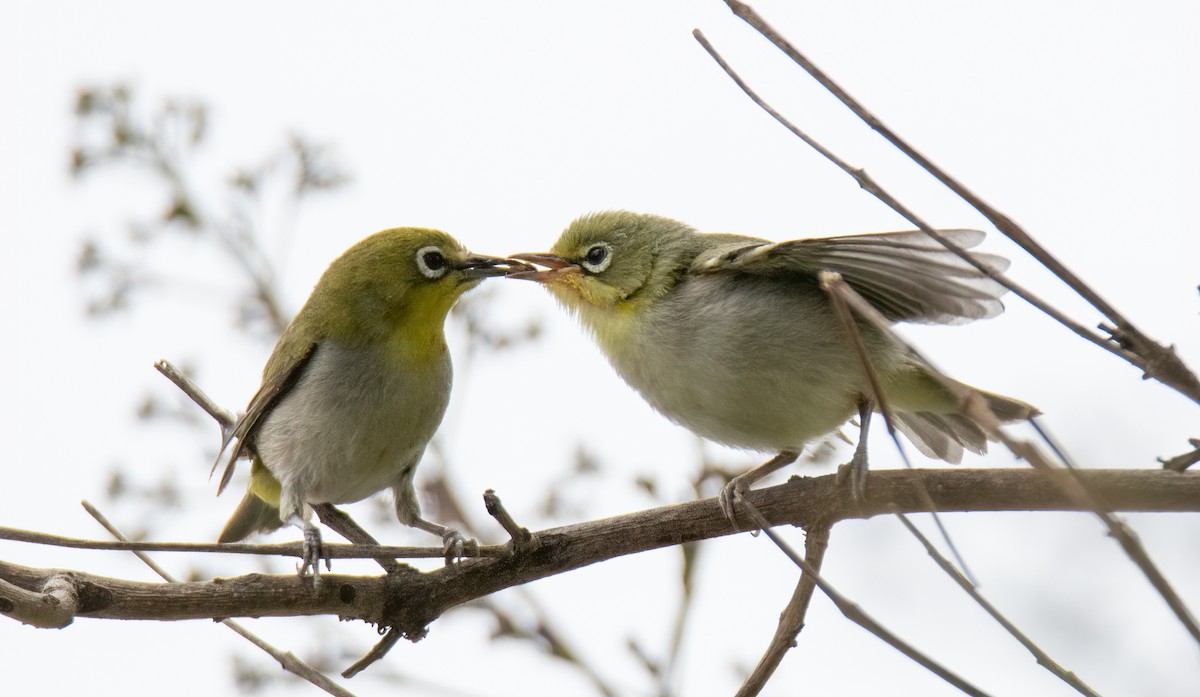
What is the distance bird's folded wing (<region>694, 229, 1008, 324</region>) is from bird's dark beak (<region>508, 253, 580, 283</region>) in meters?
0.90

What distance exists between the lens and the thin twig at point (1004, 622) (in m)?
1.47

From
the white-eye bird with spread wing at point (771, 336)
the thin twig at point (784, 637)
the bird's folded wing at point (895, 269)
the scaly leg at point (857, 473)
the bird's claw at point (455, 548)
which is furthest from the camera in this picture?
the white-eye bird with spread wing at point (771, 336)

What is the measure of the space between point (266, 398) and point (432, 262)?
2.86 ft

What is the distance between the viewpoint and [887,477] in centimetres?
329

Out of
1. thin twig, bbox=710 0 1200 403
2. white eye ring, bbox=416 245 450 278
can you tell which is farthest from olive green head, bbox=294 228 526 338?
thin twig, bbox=710 0 1200 403

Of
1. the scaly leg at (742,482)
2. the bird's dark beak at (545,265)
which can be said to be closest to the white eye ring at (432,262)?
the bird's dark beak at (545,265)

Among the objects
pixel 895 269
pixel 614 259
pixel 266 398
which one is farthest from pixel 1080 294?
pixel 266 398

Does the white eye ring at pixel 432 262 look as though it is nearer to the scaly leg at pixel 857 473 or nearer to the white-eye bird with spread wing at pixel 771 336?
the white-eye bird with spread wing at pixel 771 336

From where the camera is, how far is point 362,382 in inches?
176

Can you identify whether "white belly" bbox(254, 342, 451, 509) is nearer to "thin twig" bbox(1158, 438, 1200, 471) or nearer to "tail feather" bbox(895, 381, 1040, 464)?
"tail feather" bbox(895, 381, 1040, 464)

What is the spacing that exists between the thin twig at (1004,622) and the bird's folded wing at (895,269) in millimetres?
1956

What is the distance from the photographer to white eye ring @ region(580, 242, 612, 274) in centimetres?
495

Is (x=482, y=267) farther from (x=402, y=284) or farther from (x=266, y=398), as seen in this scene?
(x=266, y=398)

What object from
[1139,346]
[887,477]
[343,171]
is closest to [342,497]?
[343,171]
